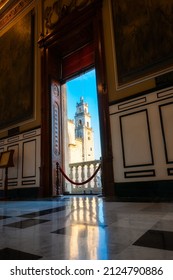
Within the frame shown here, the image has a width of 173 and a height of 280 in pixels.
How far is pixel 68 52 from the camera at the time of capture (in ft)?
17.6

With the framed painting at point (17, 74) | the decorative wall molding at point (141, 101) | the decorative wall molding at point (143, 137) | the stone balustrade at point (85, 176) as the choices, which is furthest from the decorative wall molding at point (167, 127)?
the framed painting at point (17, 74)

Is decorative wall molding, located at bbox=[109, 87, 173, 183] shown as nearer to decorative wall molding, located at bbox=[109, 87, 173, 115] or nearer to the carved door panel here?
decorative wall molding, located at bbox=[109, 87, 173, 115]

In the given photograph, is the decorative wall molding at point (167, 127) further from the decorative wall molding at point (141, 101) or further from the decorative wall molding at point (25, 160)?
the decorative wall molding at point (25, 160)

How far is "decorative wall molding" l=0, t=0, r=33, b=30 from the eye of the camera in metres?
6.15

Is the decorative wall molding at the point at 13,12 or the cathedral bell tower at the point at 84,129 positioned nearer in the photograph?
the decorative wall molding at the point at 13,12

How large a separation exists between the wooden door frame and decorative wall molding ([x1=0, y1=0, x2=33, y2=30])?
1915 millimetres

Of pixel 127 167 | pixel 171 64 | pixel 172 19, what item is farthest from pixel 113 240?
pixel 172 19

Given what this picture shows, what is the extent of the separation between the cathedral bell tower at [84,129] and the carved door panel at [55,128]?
96.4 ft

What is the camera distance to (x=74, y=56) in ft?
17.5

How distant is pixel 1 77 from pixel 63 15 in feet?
9.11

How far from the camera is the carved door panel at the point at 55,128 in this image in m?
4.55

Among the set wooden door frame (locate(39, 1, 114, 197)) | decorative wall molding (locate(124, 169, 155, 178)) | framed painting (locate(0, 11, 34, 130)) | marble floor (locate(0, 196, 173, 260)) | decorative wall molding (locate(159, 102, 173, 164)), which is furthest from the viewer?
framed painting (locate(0, 11, 34, 130))

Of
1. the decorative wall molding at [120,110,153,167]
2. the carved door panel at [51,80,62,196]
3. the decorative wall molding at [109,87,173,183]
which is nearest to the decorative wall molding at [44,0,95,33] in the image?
the carved door panel at [51,80,62,196]

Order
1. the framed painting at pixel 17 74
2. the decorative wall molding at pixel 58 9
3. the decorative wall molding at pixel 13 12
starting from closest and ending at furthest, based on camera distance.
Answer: the decorative wall molding at pixel 58 9 < the framed painting at pixel 17 74 < the decorative wall molding at pixel 13 12
